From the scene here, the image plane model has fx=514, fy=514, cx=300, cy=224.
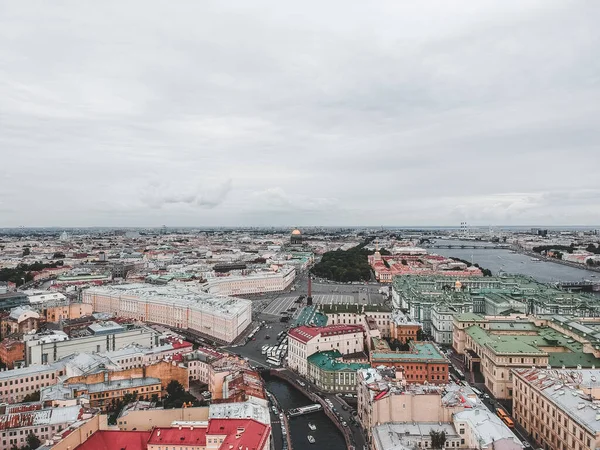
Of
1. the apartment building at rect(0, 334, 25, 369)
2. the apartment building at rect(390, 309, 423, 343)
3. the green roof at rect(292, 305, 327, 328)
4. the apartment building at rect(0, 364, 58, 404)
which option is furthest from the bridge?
the apartment building at rect(0, 334, 25, 369)

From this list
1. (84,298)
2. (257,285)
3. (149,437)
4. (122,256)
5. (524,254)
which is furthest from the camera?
(524,254)

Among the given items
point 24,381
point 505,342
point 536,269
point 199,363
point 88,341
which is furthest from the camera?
point 536,269

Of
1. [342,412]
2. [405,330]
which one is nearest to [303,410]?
[342,412]

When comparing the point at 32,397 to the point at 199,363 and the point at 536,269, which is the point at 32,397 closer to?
the point at 199,363

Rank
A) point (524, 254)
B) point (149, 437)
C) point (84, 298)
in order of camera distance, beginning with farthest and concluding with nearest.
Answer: point (524, 254)
point (84, 298)
point (149, 437)

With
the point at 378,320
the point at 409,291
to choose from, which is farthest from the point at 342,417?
the point at 409,291

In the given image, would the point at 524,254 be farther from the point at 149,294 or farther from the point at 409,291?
the point at 149,294

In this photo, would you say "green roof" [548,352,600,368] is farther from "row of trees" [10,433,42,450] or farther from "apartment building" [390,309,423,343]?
"row of trees" [10,433,42,450]
